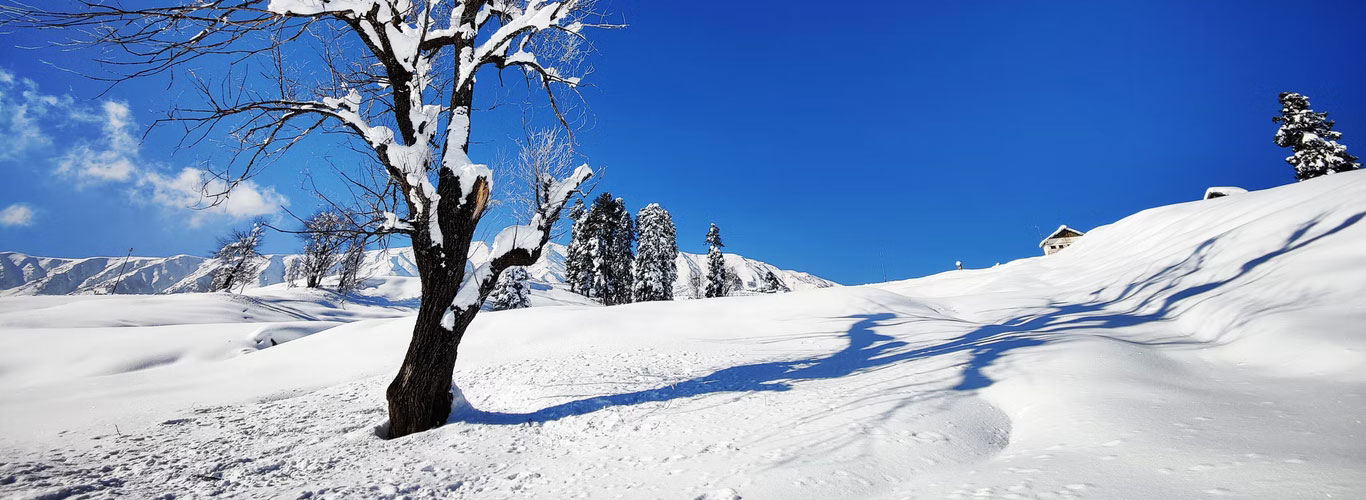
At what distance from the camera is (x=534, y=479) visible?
10.9 feet

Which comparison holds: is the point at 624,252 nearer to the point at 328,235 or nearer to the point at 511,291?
the point at 511,291

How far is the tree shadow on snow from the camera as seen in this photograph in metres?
5.14

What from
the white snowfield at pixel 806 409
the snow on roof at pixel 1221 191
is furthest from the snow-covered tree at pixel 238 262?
the snow on roof at pixel 1221 191

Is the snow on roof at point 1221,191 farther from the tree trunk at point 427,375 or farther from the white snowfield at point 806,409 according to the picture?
the tree trunk at point 427,375

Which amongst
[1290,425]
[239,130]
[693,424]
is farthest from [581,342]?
[1290,425]

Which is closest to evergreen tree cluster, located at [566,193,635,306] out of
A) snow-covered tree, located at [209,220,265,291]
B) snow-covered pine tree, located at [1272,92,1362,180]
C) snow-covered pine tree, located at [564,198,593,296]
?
snow-covered pine tree, located at [564,198,593,296]

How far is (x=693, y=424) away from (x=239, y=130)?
545cm

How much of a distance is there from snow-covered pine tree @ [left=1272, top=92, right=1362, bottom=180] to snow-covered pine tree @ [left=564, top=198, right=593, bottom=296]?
44.0 m

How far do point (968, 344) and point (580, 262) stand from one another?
1478 inches

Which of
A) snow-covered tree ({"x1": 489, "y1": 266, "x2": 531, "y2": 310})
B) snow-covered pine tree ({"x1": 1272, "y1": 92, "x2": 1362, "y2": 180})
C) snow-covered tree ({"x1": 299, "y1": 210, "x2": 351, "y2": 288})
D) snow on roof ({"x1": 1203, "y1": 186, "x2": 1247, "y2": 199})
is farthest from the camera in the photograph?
snow-covered tree ({"x1": 489, "y1": 266, "x2": 531, "y2": 310})

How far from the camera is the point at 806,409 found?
443cm

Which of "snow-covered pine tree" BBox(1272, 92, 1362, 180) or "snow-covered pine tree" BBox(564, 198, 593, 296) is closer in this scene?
"snow-covered pine tree" BBox(1272, 92, 1362, 180)

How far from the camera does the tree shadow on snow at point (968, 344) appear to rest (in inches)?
202

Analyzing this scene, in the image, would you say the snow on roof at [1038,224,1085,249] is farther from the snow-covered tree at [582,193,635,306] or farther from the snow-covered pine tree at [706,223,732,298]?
the snow-covered tree at [582,193,635,306]
